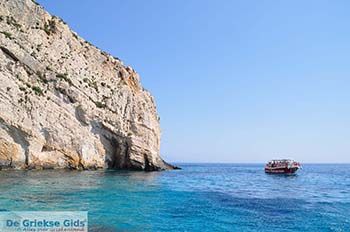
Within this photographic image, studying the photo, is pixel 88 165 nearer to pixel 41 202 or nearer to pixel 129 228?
pixel 41 202

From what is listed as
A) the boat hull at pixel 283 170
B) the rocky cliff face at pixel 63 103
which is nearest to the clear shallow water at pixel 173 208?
the rocky cliff face at pixel 63 103

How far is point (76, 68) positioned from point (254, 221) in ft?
146

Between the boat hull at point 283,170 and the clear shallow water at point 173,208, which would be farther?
the boat hull at point 283,170

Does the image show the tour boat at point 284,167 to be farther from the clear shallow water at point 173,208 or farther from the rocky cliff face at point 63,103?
the clear shallow water at point 173,208

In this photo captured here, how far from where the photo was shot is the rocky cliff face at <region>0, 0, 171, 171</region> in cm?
4409

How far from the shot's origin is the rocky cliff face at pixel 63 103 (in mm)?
44094

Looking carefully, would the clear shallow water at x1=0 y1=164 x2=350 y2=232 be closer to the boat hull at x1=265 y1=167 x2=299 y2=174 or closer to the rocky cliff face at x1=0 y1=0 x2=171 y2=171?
the rocky cliff face at x1=0 y1=0 x2=171 y2=171

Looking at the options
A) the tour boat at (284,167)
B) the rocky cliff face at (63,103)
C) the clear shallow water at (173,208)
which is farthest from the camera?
the tour boat at (284,167)

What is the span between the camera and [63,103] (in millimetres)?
50312

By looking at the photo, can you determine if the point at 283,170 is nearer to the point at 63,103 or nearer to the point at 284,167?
the point at 284,167

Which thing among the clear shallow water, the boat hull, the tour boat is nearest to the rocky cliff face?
the clear shallow water

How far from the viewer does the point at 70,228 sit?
12234 mm

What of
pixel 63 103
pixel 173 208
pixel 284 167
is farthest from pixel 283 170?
pixel 173 208

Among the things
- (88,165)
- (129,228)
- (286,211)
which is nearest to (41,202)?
(129,228)
